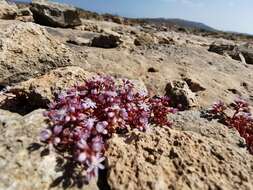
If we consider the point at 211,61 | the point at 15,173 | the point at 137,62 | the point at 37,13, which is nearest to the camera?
the point at 15,173

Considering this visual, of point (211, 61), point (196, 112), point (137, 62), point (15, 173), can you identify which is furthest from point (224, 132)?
point (211, 61)

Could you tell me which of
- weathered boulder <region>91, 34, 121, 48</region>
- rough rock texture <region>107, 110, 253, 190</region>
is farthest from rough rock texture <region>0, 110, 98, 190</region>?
→ weathered boulder <region>91, 34, 121, 48</region>

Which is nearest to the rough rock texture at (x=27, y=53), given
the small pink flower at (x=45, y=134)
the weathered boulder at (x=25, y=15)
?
the small pink flower at (x=45, y=134)

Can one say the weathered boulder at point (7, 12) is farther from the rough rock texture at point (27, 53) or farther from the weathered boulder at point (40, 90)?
the weathered boulder at point (40, 90)

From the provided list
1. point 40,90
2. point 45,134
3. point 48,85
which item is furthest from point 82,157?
point 48,85

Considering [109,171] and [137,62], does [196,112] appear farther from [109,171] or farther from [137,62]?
[137,62]

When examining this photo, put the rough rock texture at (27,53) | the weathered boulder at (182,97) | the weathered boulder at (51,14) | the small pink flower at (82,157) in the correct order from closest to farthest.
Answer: the small pink flower at (82,157)
the rough rock texture at (27,53)
the weathered boulder at (182,97)
the weathered boulder at (51,14)

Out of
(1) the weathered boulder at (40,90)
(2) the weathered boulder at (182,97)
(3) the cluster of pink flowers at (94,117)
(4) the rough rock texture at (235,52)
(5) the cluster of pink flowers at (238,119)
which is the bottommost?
(4) the rough rock texture at (235,52)
